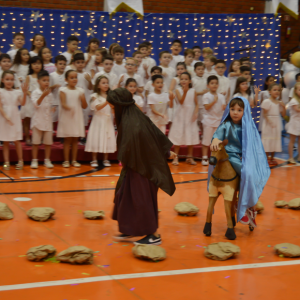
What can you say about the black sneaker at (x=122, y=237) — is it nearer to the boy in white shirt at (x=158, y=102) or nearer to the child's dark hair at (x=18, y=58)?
the boy in white shirt at (x=158, y=102)

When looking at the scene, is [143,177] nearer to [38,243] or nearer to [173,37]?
[38,243]

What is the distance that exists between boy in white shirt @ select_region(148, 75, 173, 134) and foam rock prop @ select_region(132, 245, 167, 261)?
456 cm

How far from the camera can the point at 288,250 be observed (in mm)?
4238

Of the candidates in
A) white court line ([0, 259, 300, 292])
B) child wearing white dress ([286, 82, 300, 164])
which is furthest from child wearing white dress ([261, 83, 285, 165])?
white court line ([0, 259, 300, 292])

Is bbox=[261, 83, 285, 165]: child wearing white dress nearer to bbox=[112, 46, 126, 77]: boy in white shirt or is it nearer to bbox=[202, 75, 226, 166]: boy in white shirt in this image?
bbox=[202, 75, 226, 166]: boy in white shirt

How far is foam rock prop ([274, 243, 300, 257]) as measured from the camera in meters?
4.23

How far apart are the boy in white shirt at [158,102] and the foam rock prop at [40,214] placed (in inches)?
148

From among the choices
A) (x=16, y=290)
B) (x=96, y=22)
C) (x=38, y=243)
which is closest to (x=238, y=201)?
(x=38, y=243)

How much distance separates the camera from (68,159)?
8.12 m

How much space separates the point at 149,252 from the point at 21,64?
5.52m

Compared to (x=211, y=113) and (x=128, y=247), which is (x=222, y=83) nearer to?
(x=211, y=113)

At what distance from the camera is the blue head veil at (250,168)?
15.3 ft

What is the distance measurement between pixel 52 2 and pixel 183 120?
5.50 m

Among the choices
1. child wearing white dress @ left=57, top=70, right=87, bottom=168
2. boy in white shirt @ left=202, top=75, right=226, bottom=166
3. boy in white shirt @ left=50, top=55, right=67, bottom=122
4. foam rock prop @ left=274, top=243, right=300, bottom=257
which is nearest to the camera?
foam rock prop @ left=274, top=243, right=300, bottom=257
